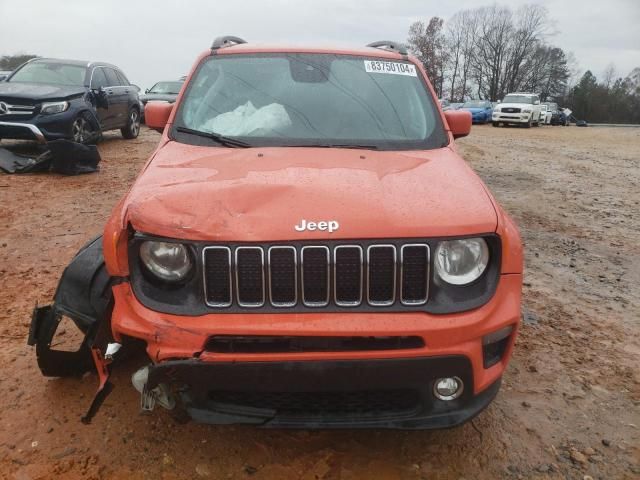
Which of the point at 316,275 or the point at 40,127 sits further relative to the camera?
the point at 40,127

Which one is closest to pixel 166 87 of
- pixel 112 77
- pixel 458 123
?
pixel 112 77

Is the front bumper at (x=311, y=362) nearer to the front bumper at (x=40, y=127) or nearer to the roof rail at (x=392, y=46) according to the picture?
the roof rail at (x=392, y=46)

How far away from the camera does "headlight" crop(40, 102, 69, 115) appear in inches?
353

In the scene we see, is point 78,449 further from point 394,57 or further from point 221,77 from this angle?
point 394,57

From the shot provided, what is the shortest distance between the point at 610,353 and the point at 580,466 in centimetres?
133

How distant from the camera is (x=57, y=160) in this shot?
344 inches

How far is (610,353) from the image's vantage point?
361 centimetres

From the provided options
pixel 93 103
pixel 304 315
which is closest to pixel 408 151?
pixel 304 315

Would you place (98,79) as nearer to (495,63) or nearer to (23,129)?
(23,129)

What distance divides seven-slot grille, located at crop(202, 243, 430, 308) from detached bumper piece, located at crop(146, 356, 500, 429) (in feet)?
0.80

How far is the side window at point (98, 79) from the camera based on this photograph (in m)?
10.7

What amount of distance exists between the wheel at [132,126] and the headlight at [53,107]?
3.65m

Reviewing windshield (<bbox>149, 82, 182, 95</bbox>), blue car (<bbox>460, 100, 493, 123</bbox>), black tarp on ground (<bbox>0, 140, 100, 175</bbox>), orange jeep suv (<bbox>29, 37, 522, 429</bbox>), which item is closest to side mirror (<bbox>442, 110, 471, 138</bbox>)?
orange jeep suv (<bbox>29, 37, 522, 429</bbox>)

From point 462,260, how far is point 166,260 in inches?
47.6
